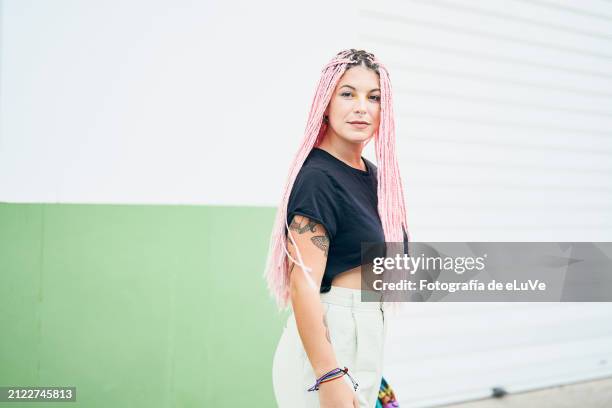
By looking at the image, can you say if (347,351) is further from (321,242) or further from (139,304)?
(139,304)

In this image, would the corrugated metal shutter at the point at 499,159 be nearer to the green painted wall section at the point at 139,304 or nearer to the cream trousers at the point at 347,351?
the green painted wall section at the point at 139,304

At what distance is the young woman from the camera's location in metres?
1.64

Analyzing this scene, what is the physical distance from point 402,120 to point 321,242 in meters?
2.18

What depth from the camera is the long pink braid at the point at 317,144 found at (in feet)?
6.09

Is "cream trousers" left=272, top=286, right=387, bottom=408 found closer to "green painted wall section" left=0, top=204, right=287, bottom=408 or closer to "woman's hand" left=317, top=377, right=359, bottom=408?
"woman's hand" left=317, top=377, right=359, bottom=408

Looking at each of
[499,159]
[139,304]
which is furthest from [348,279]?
[499,159]

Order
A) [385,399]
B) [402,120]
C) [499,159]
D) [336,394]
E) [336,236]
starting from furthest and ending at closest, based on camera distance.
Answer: [499,159] < [402,120] < [385,399] < [336,236] < [336,394]

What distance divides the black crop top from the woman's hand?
→ 30 cm

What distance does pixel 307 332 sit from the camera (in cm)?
163

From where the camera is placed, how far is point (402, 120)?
3.64 meters

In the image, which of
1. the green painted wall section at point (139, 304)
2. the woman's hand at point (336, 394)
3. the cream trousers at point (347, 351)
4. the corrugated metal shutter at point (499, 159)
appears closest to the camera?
the woman's hand at point (336, 394)

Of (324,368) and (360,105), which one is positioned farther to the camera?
(360,105)

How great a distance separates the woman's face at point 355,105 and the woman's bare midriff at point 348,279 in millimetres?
440

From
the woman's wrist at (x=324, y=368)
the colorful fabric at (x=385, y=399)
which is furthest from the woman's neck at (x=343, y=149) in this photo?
the colorful fabric at (x=385, y=399)
